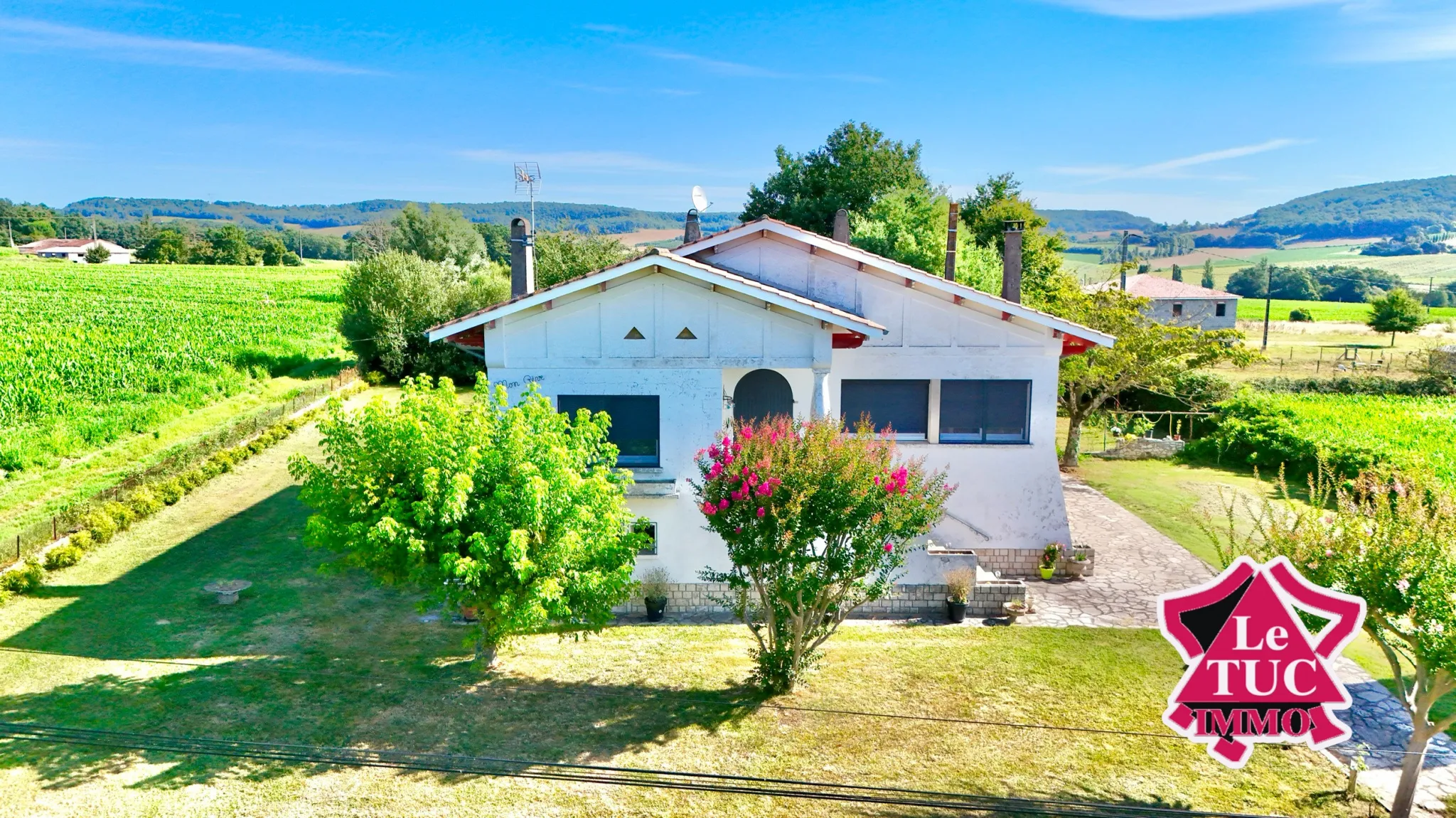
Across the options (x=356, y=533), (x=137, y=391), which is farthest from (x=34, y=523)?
(x=137, y=391)

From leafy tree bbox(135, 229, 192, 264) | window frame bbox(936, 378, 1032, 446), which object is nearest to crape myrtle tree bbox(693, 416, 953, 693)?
window frame bbox(936, 378, 1032, 446)

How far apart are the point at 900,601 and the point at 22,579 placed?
17.9 meters

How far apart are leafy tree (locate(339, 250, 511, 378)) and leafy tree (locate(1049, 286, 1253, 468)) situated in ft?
95.7

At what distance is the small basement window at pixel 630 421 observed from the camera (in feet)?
56.9

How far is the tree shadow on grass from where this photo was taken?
12375 millimetres

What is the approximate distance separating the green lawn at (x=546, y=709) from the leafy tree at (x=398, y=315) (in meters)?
29.7

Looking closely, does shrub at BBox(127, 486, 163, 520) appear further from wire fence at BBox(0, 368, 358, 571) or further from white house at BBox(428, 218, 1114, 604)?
white house at BBox(428, 218, 1114, 604)

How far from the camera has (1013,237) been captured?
21469mm

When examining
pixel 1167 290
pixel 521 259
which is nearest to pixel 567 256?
pixel 521 259

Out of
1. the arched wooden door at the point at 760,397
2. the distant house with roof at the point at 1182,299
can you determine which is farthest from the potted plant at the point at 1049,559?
the distant house with roof at the point at 1182,299

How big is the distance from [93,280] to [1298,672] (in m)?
101

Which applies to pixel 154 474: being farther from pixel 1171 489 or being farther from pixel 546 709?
pixel 1171 489

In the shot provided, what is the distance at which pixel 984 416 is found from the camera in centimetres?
1992

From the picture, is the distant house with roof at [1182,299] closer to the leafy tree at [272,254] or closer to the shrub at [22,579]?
the shrub at [22,579]
